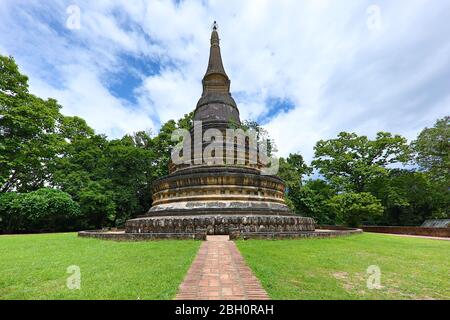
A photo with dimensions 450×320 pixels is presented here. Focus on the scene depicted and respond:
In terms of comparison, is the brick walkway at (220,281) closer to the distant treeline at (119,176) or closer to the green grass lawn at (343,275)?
the green grass lawn at (343,275)

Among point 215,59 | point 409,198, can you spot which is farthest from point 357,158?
point 215,59

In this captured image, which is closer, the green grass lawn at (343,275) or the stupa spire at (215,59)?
the green grass lawn at (343,275)

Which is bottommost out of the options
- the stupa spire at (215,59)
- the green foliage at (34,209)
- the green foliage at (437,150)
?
the green foliage at (34,209)

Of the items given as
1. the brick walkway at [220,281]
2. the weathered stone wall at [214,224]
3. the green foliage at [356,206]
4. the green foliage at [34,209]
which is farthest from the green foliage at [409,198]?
the green foliage at [34,209]

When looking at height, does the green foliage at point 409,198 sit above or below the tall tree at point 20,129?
below

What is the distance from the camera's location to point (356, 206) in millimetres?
25594

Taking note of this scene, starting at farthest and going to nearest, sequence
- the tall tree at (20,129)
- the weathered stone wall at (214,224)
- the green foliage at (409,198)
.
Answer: the green foliage at (409,198)
the tall tree at (20,129)
the weathered stone wall at (214,224)

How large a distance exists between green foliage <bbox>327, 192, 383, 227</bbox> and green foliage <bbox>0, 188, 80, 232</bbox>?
86.9 feet

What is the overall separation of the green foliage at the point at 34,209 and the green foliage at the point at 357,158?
28569 millimetres

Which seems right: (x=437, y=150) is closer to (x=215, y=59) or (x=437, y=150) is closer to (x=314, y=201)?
(x=314, y=201)

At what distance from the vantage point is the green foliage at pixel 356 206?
83.1ft

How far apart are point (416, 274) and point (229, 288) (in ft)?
16.1

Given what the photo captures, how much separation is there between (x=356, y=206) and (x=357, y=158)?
7864 mm
